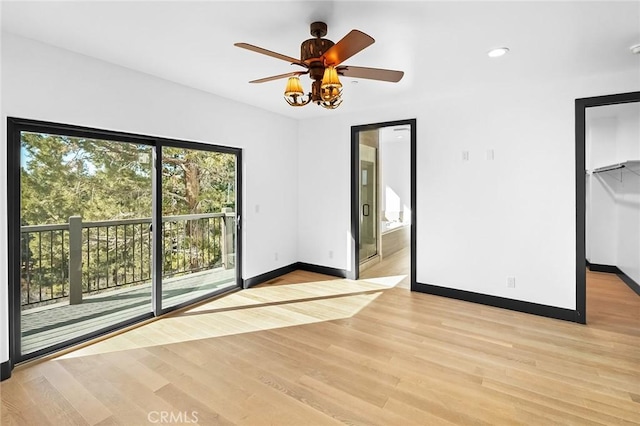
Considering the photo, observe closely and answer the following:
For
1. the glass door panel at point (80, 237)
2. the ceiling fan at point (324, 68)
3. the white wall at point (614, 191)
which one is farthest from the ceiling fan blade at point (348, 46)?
the white wall at point (614, 191)

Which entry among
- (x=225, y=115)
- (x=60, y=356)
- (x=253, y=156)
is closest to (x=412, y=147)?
(x=253, y=156)

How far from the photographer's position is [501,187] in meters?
3.64

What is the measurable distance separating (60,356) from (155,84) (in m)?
2.70

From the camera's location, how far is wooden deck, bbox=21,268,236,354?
2691 millimetres

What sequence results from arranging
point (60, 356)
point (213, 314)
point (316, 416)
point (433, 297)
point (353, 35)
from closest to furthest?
point (353, 35) < point (316, 416) < point (60, 356) < point (213, 314) < point (433, 297)

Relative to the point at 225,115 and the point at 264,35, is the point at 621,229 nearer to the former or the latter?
the point at 264,35

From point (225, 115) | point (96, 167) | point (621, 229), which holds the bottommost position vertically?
point (621, 229)

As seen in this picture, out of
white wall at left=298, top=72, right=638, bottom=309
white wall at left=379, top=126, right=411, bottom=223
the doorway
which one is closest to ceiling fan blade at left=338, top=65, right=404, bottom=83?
white wall at left=298, top=72, right=638, bottom=309

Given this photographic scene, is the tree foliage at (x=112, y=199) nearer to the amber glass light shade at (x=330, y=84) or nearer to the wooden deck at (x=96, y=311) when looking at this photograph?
the wooden deck at (x=96, y=311)

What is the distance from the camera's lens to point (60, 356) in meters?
2.60

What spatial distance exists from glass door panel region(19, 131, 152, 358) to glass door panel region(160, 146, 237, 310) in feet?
0.76

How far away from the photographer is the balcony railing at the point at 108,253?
2.66 meters

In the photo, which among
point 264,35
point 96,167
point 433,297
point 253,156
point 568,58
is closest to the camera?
point 264,35

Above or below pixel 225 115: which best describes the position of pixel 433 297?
below
